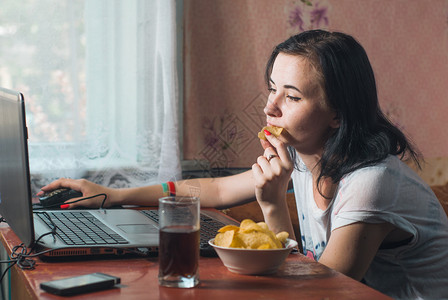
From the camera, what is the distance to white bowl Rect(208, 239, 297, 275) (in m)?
0.92

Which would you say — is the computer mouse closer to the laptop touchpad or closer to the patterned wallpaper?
the laptop touchpad

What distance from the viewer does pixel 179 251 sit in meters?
0.85

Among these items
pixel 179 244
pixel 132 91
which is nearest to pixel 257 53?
pixel 132 91

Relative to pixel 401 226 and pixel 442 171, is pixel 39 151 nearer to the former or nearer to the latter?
pixel 401 226

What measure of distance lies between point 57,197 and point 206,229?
48 centimetres

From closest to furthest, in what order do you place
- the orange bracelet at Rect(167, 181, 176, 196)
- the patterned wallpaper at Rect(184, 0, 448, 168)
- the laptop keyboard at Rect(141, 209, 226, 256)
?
the laptop keyboard at Rect(141, 209, 226, 256), the orange bracelet at Rect(167, 181, 176, 196), the patterned wallpaper at Rect(184, 0, 448, 168)

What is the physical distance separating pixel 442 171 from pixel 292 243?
1950 millimetres

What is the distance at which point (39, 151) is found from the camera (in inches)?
78.3

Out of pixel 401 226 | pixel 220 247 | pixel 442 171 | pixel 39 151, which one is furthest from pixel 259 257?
pixel 442 171

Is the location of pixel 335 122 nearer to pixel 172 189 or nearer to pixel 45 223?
pixel 172 189

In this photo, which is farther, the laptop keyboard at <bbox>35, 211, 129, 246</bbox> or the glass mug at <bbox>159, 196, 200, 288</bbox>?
the laptop keyboard at <bbox>35, 211, 129, 246</bbox>

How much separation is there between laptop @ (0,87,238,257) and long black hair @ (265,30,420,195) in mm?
324

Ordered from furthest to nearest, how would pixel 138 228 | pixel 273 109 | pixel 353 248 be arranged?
pixel 273 109 → pixel 138 228 → pixel 353 248

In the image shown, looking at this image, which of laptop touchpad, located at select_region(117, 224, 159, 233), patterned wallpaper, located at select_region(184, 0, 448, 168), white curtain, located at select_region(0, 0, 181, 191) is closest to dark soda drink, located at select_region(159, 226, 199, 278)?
laptop touchpad, located at select_region(117, 224, 159, 233)
